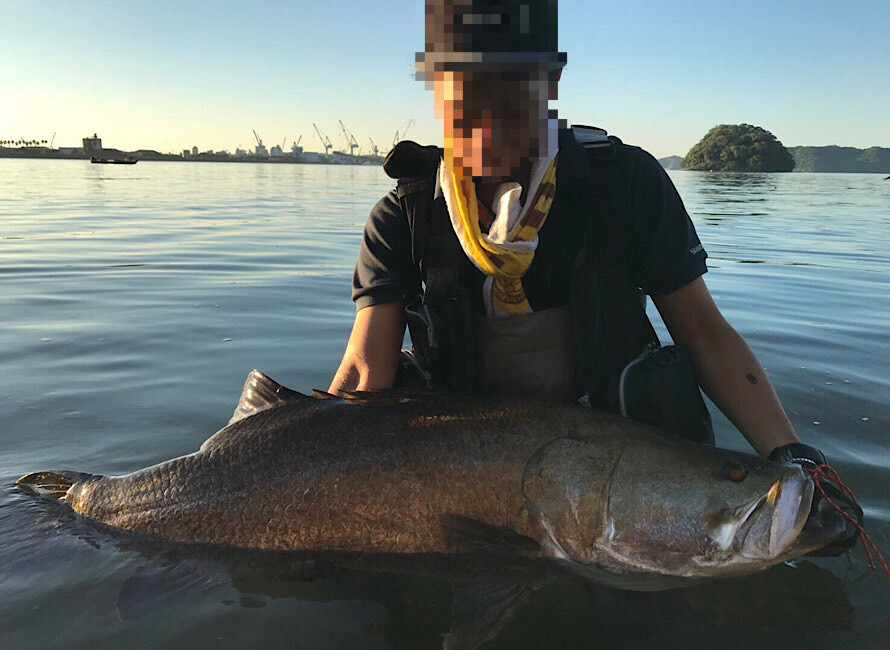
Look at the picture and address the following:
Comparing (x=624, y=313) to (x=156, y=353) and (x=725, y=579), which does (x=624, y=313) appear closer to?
(x=725, y=579)

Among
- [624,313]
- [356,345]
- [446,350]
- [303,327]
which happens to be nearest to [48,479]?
[356,345]

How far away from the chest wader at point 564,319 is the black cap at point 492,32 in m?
0.50

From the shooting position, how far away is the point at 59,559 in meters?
2.61

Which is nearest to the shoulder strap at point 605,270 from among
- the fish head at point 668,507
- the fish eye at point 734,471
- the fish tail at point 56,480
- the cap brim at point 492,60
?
the cap brim at point 492,60

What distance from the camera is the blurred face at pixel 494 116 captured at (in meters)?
2.54

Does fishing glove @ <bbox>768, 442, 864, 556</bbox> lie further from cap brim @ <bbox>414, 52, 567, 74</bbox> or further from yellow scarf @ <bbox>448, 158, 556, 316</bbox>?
cap brim @ <bbox>414, 52, 567, 74</bbox>

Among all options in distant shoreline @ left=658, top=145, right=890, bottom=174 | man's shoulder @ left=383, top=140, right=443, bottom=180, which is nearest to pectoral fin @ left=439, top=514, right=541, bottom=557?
man's shoulder @ left=383, top=140, right=443, bottom=180

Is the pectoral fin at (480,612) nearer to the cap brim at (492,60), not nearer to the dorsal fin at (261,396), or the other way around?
the dorsal fin at (261,396)

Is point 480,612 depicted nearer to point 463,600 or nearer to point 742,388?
point 463,600

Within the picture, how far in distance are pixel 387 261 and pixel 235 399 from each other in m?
2.10

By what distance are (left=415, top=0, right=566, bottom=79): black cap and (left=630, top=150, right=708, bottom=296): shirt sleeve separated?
0.64 meters

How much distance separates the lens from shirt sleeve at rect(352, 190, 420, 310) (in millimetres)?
3021

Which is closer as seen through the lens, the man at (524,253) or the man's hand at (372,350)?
the man at (524,253)

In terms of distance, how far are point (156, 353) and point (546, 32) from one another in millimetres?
4351
